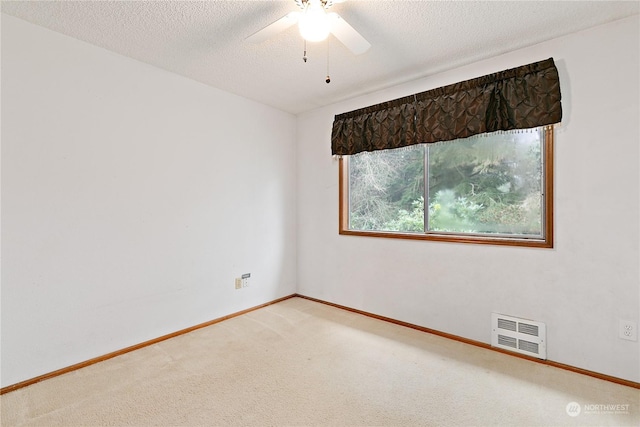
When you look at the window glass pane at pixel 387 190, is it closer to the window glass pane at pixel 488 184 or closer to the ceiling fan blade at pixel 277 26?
the window glass pane at pixel 488 184

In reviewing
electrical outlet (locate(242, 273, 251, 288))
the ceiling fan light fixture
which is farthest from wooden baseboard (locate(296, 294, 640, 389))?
the ceiling fan light fixture

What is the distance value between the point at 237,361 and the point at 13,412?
1.26 metres

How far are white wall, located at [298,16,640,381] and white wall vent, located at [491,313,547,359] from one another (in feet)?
0.16

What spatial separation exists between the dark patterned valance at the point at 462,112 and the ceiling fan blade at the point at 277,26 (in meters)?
1.53

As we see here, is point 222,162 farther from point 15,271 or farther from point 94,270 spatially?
point 15,271

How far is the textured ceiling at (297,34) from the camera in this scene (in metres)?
1.89

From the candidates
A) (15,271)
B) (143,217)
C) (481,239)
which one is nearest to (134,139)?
(143,217)

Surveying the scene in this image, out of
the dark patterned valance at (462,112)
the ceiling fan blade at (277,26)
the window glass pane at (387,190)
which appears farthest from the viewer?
the window glass pane at (387,190)

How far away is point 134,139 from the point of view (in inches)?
100

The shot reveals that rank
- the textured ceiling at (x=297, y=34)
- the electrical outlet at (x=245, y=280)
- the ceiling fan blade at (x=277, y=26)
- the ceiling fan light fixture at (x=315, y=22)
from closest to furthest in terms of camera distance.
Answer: the ceiling fan light fixture at (x=315, y=22)
the ceiling fan blade at (x=277, y=26)
the textured ceiling at (x=297, y=34)
the electrical outlet at (x=245, y=280)

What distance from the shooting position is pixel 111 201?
2.41 m

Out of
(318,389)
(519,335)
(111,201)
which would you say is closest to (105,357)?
(111,201)

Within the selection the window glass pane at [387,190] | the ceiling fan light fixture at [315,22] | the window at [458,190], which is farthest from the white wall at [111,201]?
the ceiling fan light fixture at [315,22]

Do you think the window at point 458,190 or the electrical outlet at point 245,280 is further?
the electrical outlet at point 245,280
